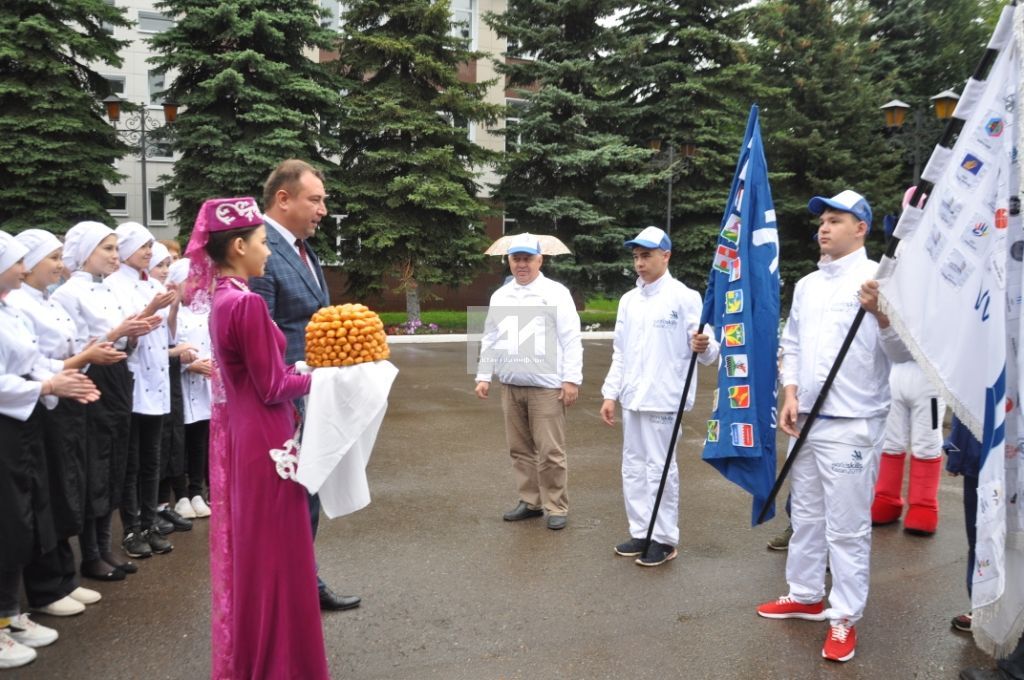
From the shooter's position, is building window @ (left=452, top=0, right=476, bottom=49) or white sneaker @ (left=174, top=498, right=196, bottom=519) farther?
building window @ (left=452, top=0, right=476, bottom=49)

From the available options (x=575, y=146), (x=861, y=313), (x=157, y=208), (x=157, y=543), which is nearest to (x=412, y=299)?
(x=575, y=146)

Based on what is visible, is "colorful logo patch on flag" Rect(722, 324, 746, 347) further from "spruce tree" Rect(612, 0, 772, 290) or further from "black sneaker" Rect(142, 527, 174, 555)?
"spruce tree" Rect(612, 0, 772, 290)

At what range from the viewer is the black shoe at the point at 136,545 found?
16.9 ft

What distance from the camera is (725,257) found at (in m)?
4.71

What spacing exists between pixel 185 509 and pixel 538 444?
2.74m

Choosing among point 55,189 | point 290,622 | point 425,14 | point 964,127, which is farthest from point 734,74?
point 290,622

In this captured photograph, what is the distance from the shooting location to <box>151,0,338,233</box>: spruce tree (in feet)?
62.5

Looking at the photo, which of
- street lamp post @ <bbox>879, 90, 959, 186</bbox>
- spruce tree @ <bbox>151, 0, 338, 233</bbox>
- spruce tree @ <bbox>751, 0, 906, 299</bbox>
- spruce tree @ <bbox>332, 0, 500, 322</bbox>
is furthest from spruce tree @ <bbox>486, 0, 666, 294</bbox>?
street lamp post @ <bbox>879, 90, 959, 186</bbox>

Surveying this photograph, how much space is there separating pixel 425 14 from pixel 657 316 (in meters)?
17.6

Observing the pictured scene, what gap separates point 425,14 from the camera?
2047 centimetres

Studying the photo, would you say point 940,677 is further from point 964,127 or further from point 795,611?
point 964,127

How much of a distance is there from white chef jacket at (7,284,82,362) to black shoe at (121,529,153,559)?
1.42 meters

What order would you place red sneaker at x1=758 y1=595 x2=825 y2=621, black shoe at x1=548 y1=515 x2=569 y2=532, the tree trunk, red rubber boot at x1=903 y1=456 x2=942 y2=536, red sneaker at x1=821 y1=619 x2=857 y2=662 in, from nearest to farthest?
red sneaker at x1=821 y1=619 x2=857 y2=662 → red sneaker at x1=758 y1=595 x2=825 y2=621 → red rubber boot at x1=903 y1=456 x2=942 y2=536 → black shoe at x1=548 y1=515 x2=569 y2=532 → the tree trunk

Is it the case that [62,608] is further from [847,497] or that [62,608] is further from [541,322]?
[847,497]
